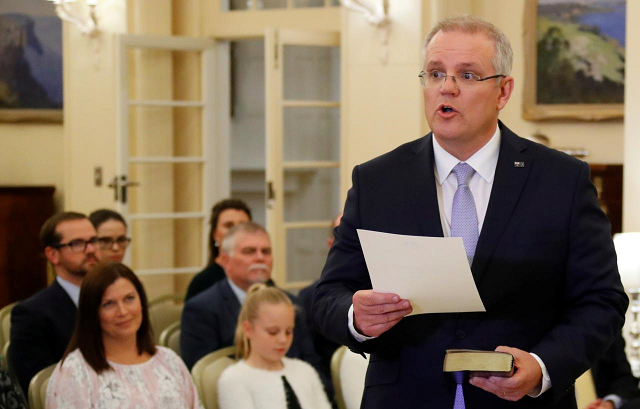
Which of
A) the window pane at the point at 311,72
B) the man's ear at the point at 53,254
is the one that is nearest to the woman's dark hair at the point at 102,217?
the man's ear at the point at 53,254

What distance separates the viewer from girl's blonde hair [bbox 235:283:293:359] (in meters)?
4.15

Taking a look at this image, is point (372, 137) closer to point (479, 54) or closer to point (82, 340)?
point (82, 340)

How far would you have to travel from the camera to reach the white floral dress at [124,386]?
11.6 ft

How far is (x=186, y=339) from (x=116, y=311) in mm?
773

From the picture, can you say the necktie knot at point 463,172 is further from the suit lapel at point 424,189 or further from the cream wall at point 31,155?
the cream wall at point 31,155

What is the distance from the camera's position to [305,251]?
745 centimetres

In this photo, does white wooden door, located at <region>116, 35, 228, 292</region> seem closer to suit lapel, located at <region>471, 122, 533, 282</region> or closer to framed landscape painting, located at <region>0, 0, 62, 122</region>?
framed landscape painting, located at <region>0, 0, 62, 122</region>

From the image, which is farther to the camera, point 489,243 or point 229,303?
point 229,303

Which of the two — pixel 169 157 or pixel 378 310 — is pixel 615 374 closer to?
pixel 378 310

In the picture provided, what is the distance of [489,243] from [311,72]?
5.57m

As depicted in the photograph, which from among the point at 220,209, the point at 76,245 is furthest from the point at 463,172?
the point at 220,209

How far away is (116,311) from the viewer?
12.5 feet

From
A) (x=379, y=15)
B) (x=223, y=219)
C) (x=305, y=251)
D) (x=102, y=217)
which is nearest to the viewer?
(x=102, y=217)

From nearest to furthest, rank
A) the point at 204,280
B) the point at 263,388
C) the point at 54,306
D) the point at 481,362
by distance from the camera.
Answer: the point at 481,362 < the point at 263,388 < the point at 54,306 < the point at 204,280
